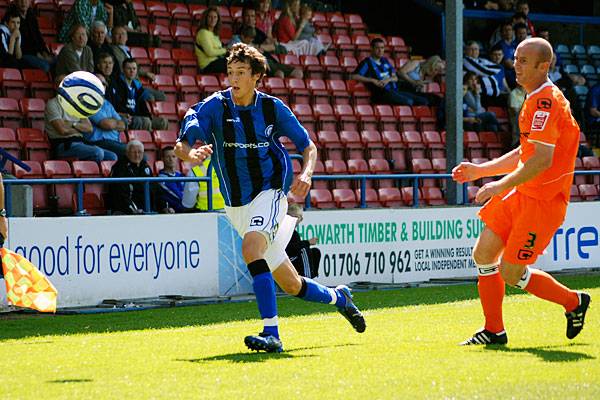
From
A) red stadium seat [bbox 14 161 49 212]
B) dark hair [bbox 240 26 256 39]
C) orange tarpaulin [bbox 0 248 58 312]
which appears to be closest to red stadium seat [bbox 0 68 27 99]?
red stadium seat [bbox 14 161 49 212]

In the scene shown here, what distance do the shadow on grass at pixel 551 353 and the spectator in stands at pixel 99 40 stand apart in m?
9.51

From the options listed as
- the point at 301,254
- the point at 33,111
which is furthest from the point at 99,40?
the point at 301,254

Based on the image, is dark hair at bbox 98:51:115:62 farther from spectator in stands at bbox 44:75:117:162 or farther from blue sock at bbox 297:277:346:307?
blue sock at bbox 297:277:346:307

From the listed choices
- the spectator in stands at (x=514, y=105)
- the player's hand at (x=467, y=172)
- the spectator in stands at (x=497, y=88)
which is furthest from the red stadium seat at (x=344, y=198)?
the player's hand at (x=467, y=172)

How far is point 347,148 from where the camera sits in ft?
60.4

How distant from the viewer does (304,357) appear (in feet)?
25.0

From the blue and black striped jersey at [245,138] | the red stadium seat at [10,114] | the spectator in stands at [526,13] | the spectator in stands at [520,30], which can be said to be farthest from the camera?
the spectator in stands at [526,13]

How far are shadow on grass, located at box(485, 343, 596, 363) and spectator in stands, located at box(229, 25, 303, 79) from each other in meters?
11.0

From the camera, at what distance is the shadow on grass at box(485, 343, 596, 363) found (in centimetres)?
725

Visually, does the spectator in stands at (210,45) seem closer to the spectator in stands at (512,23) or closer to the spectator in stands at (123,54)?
the spectator in stands at (123,54)

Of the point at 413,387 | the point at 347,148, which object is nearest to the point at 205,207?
the point at 347,148

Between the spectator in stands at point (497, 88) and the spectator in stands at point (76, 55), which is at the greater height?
the spectator in stands at point (76, 55)

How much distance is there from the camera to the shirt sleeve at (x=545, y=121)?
7.65 m

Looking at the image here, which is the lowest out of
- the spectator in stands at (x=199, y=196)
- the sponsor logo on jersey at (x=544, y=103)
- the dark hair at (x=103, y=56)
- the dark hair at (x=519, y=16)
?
the spectator in stands at (x=199, y=196)
